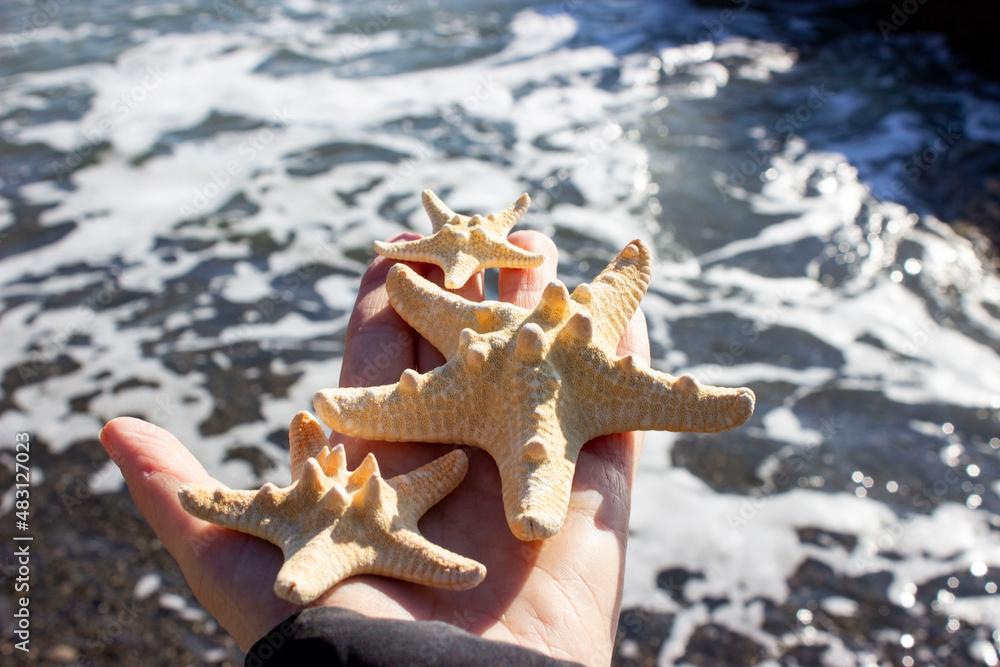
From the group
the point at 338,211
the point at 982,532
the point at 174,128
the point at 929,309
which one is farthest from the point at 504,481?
the point at 174,128

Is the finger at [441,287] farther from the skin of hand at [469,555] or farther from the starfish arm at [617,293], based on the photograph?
the starfish arm at [617,293]

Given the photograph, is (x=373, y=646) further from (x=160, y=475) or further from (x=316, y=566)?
(x=160, y=475)

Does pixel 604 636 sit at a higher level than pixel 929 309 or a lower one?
higher

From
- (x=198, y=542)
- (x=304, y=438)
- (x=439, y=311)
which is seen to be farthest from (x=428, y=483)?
(x=439, y=311)

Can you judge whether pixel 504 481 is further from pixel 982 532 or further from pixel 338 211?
pixel 338 211

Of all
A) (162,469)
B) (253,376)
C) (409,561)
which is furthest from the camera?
(253,376)

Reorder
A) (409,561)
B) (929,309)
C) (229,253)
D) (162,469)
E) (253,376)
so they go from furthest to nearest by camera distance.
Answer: (229,253) < (929,309) < (253,376) < (162,469) < (409,561)

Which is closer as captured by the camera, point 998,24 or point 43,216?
point 43,216

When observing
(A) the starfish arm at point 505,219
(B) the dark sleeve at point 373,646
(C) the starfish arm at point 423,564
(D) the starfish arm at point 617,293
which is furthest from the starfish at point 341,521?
(A) the starfish arm at point 505,219
